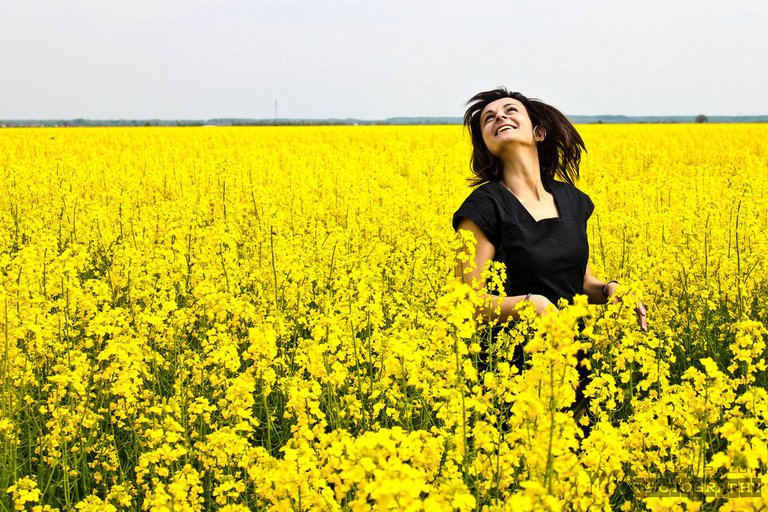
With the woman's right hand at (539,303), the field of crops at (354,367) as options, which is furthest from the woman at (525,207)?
the field of crops at (354,367)

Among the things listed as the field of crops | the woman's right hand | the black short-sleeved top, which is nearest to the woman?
the black short-sleeved top

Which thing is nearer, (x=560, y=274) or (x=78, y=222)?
(x=560, y=274)

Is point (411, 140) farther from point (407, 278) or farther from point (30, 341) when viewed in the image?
point (30, 341)

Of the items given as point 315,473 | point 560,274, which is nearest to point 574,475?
point 315,473

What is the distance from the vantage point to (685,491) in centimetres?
251

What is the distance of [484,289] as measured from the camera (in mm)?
3227

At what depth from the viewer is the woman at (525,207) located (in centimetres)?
375

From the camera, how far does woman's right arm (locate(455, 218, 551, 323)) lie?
319cm

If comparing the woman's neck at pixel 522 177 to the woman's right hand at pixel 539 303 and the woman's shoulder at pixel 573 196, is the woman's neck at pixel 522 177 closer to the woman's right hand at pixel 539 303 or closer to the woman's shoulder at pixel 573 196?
the woman's shoulder at pixel 573 196

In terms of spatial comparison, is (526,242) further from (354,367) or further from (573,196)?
(354,367)

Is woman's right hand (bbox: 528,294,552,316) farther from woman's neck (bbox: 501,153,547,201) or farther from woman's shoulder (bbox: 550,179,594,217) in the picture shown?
woman's shoulder (bbox: 550,179,594,217)

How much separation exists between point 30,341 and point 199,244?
2031mm

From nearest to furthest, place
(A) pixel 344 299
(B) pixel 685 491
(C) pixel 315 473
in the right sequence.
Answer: (C) pixel 315 473 < (B) pixel 685 491 < (A) pixel 344 299

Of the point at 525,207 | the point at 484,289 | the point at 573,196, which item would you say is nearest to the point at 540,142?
the point at 573,196
